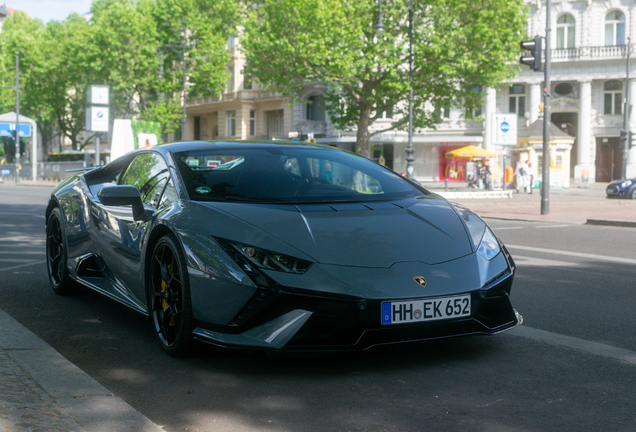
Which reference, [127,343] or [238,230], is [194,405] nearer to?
[238,230]

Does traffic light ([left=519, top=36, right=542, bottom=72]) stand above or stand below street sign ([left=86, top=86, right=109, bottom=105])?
below

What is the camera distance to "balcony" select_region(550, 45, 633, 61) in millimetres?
48062

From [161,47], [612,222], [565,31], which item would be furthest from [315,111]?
[612,222]

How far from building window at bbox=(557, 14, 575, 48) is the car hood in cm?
4978

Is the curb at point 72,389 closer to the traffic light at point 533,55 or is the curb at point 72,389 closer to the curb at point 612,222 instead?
the curb at point 612,222

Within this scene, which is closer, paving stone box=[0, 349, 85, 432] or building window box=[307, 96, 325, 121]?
paving stone box=[0, 349, 85, 432]

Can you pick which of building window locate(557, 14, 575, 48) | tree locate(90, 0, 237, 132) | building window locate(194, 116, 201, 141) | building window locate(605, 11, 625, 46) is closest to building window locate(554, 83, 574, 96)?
building window locate(557, 14, 575, 48)

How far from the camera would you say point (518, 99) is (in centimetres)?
5197

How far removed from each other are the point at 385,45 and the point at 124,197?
27749mm

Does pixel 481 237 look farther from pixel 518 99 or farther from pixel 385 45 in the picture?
pixel 518 99

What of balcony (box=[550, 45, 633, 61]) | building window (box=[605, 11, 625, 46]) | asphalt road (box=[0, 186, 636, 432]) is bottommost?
asphalt road (box=[0, 186, 636, 432])

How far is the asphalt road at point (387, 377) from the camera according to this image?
10.3 feet

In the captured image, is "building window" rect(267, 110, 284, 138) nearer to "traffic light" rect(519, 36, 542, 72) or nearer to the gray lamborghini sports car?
"traffic light" rect(519, 36, 542, 72)

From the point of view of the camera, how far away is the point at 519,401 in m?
3.35
